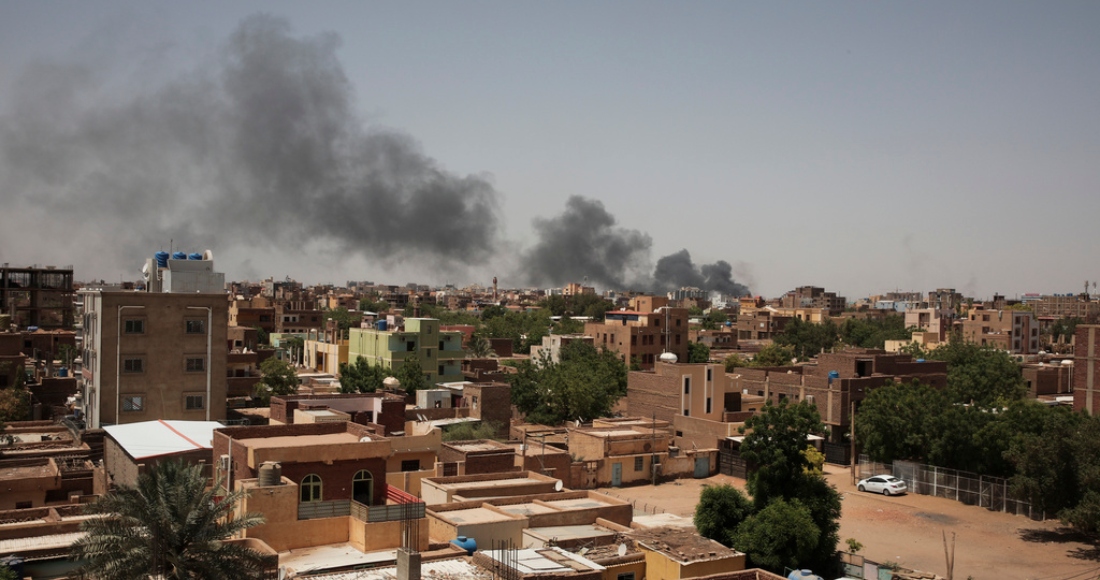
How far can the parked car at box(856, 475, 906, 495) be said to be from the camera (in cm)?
3734

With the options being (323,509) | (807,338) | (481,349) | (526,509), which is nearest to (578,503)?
(526,509)

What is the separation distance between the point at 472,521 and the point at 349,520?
3.52 metres

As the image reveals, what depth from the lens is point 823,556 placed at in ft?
87.3

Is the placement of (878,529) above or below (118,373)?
below

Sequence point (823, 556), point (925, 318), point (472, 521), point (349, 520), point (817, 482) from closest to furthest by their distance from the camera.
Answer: point (349, 520) < point (472, 521) < point (823, 556) < point (817, 482) < point (925, 318)

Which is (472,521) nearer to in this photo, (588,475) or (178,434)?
(178,434)

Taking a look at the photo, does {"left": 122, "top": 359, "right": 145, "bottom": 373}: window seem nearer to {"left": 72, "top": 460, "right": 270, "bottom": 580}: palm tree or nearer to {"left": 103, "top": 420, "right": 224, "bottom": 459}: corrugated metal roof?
{"left": 103, "top": 420, "right": 224, "bottom": 459}: corrugated metal roof

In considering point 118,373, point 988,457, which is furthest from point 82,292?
point 988,457

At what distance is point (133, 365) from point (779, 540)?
21720mm

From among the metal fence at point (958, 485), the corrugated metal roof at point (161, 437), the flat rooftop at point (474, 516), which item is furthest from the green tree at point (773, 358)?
the flat rooftop at point (474, 516)

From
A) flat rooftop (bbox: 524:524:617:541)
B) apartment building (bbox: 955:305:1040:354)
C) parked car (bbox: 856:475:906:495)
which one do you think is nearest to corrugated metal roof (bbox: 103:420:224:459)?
flat rooftop (bbox: 524:524:617:541)

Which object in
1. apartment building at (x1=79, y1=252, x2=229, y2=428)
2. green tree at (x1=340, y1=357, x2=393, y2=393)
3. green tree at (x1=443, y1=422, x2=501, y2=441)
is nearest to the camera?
apartment building at (x1=79, y1=252, x2=229, y2=428)

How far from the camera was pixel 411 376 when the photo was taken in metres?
51.2

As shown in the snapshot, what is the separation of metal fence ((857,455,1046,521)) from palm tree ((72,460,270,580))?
1128 inches
